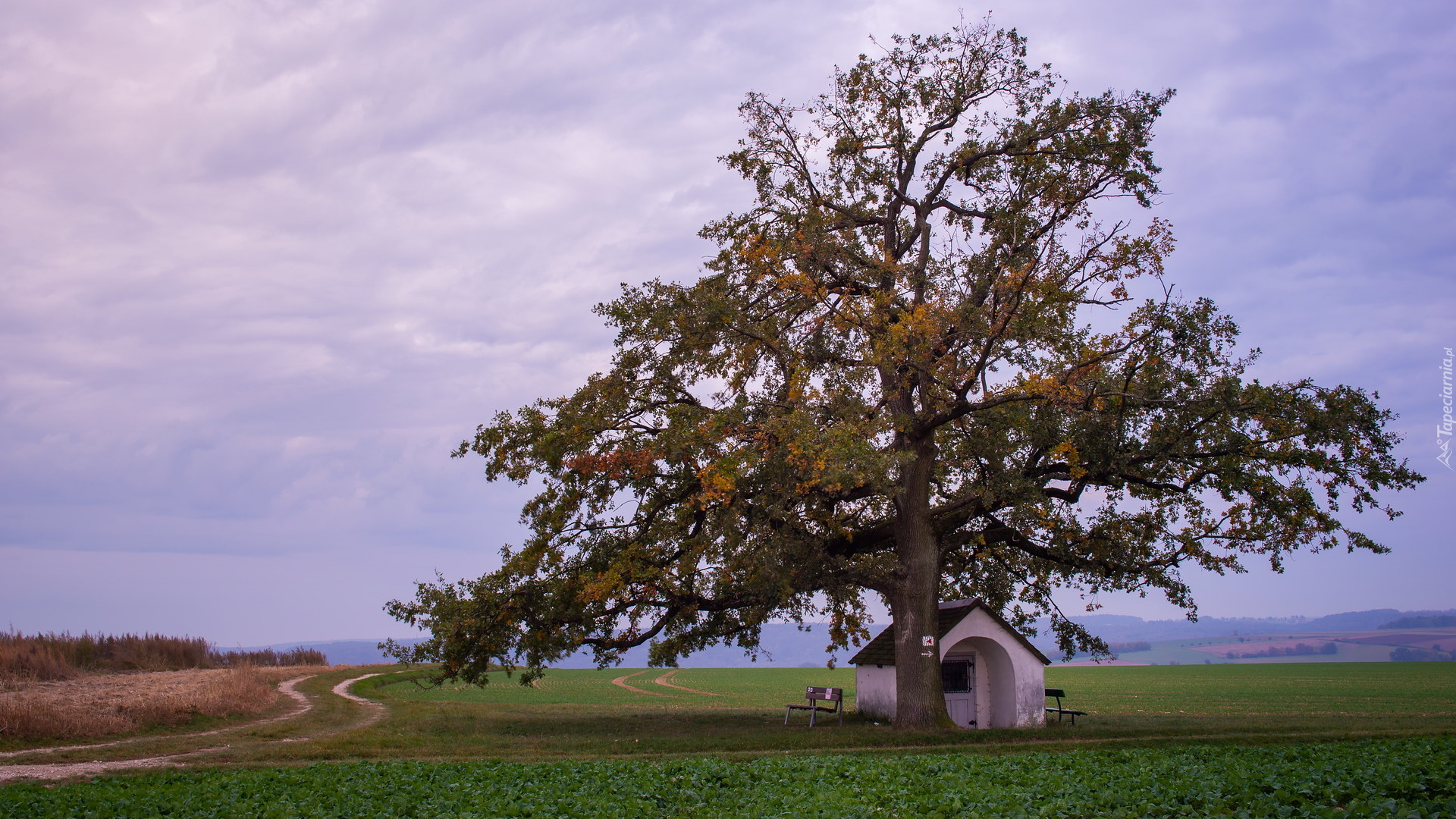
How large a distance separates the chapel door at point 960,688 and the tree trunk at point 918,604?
4.02 m

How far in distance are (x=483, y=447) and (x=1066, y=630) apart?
673 inches

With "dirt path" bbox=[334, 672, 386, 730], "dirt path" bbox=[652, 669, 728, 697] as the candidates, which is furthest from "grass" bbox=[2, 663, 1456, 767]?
"dirt path" bbox=[652, 669, 728, 697]

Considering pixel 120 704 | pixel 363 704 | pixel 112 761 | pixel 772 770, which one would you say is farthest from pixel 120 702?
pixel 772 770

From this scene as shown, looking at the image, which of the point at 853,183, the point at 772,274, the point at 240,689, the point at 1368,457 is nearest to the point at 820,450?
the point at 772,274

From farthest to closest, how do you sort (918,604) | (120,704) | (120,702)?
(120,702) < (120,704) < (918,604)

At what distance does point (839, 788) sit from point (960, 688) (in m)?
16.0

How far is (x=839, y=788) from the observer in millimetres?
12461

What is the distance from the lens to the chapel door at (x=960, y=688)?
26.7 m

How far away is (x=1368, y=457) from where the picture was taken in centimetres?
1955

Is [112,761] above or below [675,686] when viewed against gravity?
above

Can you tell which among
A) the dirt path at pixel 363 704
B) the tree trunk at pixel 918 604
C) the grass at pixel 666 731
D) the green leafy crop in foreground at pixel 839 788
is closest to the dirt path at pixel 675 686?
the grass at pixel 666 731

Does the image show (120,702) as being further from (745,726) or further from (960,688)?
(960,688)

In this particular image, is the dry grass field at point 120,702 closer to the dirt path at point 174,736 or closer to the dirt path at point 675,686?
the dirt path at point 174,736

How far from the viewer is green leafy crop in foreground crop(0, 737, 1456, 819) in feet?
34.6
